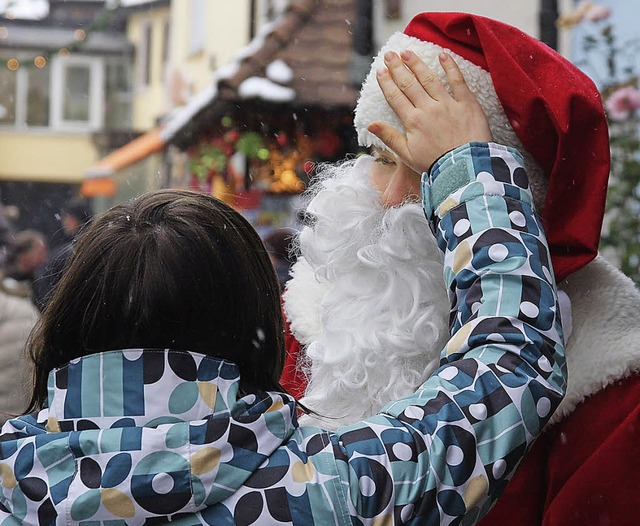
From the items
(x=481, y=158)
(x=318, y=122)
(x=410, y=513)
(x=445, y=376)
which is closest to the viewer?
(x=410, y=513)

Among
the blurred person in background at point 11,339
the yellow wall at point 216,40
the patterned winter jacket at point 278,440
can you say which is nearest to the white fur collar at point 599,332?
the patterned winter jacket at point 278,440

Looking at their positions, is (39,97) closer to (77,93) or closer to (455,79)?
(77,93)

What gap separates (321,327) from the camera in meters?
2.10

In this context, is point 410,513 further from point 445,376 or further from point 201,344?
point 201,344

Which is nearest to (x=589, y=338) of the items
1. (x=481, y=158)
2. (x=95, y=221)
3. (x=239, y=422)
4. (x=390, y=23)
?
(x=481, y=158)

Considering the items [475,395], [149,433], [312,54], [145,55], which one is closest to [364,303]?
[475,395]

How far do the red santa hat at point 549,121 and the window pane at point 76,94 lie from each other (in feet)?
89.1

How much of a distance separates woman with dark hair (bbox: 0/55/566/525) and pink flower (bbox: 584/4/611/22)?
3.35 meters

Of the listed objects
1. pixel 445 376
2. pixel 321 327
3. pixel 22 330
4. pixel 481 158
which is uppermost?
pixel 481 158

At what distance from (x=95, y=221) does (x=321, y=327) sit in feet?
2.35

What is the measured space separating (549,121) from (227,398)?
2.77 ft

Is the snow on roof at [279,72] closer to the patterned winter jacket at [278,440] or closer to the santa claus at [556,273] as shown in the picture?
the santa claus at [556,273]

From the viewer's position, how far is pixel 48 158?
2709 centimetres

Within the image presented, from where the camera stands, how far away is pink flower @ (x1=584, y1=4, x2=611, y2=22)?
457 cm
